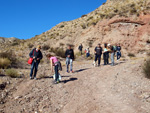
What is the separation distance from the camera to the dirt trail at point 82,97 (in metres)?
4.51

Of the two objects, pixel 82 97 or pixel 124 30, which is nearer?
pixel 82 97

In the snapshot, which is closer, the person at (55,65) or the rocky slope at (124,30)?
the person at (55,65)

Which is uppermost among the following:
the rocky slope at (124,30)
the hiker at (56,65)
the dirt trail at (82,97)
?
the rocky slope at (124,30)

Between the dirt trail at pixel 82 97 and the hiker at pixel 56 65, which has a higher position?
the hiker at pixel 56 65

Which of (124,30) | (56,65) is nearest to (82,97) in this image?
(56,65)

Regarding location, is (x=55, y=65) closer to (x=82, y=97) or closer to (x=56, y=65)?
(x=56, y=65)

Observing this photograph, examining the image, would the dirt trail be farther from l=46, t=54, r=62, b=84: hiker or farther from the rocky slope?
the rocky slope

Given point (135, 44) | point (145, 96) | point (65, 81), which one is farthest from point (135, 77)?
point (135, 44)

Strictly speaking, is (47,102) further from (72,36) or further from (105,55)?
(72,36)

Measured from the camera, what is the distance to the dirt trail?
4512mm

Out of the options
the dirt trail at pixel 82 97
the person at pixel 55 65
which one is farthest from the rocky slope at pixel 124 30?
the person at pixel 55 65

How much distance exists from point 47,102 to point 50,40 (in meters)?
25.3

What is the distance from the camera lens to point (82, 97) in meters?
5.47

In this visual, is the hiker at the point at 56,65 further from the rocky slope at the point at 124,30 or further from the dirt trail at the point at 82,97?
the rocky slope at the point at 124,30
